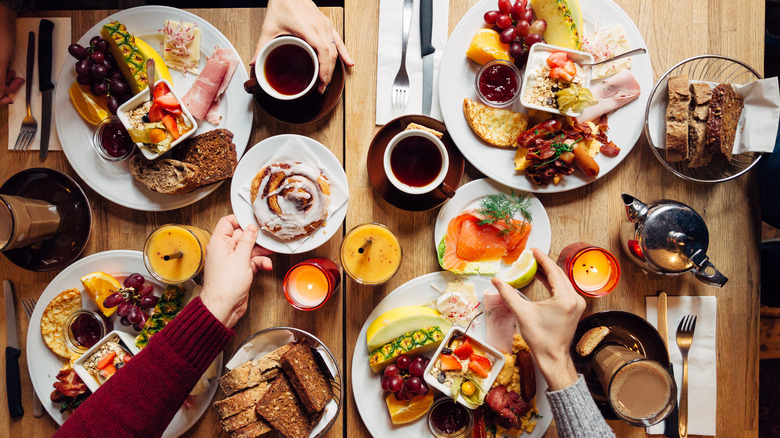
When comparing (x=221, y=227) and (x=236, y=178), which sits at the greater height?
(x=236, y=178)

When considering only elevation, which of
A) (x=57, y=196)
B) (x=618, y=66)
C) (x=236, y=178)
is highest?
(x=618, y=66)

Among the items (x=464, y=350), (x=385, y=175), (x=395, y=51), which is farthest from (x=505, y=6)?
(x=464, y=350)

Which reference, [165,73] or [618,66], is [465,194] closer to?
[618,66]

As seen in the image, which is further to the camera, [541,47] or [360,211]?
[360,211]

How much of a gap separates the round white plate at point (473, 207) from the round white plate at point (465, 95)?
5cm

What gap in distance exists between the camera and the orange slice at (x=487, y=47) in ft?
5.61

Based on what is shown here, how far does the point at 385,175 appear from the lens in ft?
5.79

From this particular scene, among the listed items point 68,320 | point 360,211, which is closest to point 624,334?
point 360,211

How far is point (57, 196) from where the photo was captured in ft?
5.87

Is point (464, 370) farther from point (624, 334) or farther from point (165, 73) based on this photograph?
point (165, 73)

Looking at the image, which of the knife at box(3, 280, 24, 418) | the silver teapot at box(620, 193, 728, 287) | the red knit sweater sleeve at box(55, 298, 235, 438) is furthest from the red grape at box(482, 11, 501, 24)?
the knife at box(3, 280, 24, 418)

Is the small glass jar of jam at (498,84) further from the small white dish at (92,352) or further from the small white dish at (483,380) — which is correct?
the small white dish at (92,352)

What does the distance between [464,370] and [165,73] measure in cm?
168

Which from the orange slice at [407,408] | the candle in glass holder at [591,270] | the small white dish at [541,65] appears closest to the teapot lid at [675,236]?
the candle in glass holder at [591,270]
